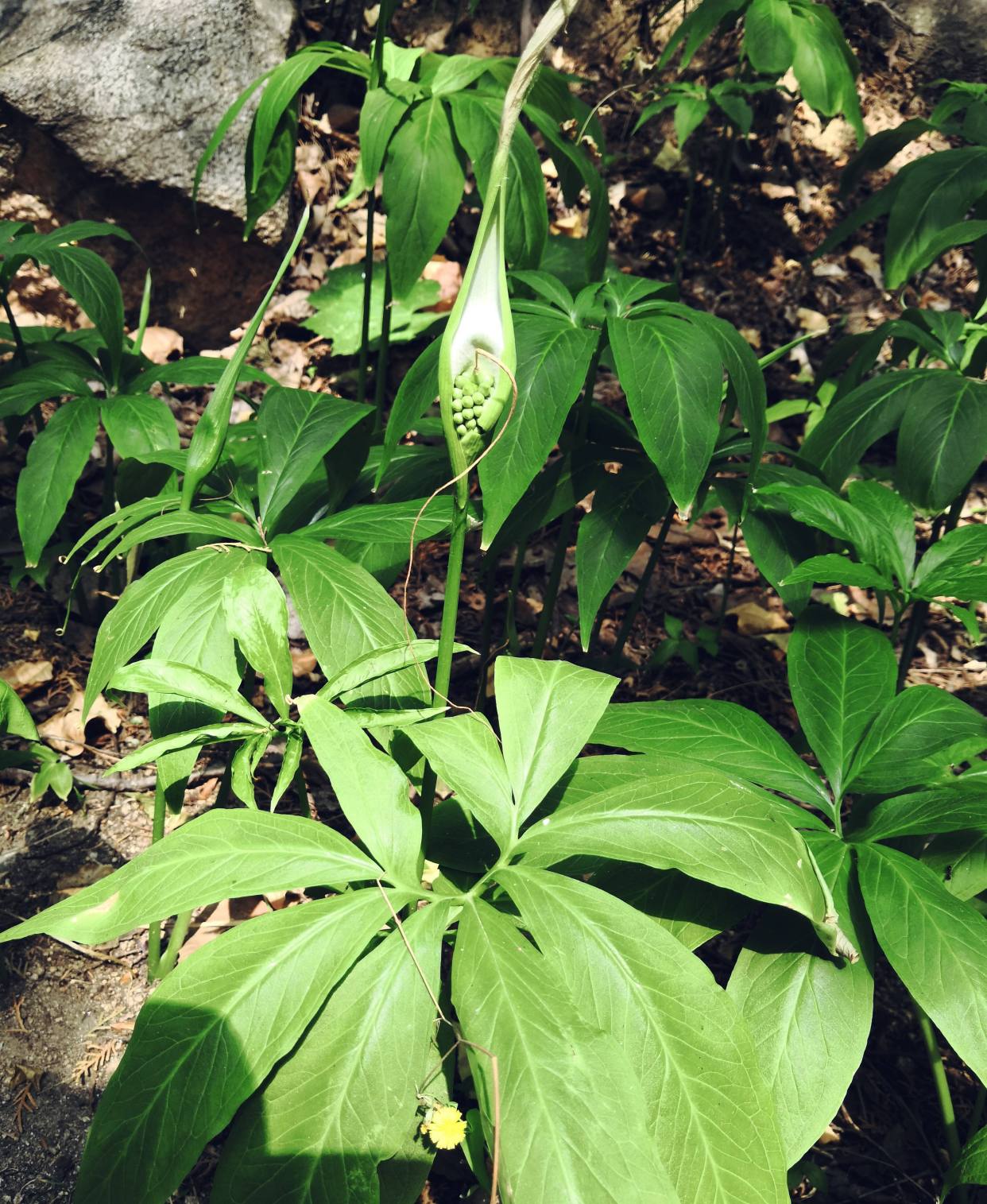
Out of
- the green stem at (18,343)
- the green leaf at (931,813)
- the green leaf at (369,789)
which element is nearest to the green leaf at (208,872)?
the green leaf at (369,789)

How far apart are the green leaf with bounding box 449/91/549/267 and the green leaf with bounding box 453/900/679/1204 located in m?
1.34

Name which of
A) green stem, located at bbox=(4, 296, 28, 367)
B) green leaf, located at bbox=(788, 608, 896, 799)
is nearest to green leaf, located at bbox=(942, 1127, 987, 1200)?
green leaf, located at bbox=(788, 608, 896, 799)

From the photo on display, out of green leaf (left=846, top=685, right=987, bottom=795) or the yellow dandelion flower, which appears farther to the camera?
green leaf (left=846, top=685, right=987, bottom=795)

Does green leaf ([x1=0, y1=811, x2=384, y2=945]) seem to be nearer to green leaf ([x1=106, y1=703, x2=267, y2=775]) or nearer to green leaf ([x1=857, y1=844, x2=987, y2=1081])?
green leaf ([x1=106, y1=703, x2=267, y2=775])

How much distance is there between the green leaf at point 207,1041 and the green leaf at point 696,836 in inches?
9.4

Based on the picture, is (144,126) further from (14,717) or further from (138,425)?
(14,717)

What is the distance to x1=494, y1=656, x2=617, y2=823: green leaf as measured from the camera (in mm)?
1127

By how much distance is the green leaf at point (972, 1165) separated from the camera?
1.05 m

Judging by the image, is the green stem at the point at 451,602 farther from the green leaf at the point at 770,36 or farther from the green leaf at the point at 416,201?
the green leaf at the point at 770,36

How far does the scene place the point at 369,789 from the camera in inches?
41.9

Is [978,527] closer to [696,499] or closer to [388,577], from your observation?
[696,499]

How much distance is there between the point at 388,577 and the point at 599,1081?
3.07ft

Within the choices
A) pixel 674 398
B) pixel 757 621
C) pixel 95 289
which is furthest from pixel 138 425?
pixel 757 621

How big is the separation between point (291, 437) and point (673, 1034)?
3.42 feet
